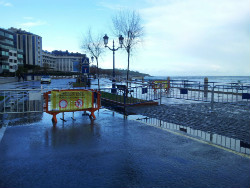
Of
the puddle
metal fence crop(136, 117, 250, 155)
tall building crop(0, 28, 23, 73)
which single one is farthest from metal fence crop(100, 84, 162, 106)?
tall building crop(0, 28, 23, 73)

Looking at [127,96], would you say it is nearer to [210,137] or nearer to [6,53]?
[210,137]

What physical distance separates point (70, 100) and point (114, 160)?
546 cm

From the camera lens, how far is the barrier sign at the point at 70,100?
390 inches

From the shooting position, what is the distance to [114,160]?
17.3 feet

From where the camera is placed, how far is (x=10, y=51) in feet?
312

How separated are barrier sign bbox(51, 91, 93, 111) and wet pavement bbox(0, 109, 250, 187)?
1.90 m

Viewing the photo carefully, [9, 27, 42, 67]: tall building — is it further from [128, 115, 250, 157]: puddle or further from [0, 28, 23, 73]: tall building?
[128, 115, 250, 157]: puddle

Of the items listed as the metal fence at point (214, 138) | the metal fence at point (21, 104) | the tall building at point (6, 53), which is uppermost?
the tall building at point (6, 53)

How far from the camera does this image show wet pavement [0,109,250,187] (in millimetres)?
4250

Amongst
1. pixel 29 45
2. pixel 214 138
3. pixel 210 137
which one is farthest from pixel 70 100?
pixel 29 45

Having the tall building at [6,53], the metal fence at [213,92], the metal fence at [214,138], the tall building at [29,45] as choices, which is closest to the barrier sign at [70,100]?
the metal fence at [214,138]

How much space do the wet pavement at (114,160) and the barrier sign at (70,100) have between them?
1.90 meters

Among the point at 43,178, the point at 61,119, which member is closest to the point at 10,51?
the point at 61,119

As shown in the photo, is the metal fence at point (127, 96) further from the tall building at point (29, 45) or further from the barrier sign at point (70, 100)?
the tall building at point (29, 45)
